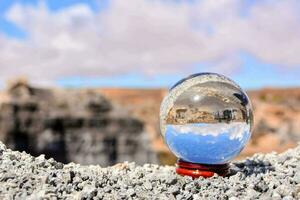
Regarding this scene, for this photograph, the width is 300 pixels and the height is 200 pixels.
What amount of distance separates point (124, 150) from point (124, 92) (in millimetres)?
72721

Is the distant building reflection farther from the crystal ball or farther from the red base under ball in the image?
the red base under ball

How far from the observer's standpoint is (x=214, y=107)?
5566 millimetres

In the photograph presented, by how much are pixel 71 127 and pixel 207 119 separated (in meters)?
15.4

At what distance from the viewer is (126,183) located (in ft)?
16.7

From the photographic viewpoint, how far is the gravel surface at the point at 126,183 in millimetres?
4547

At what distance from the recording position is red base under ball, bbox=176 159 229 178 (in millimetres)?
5605

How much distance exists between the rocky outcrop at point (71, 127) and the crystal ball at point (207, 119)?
1425 cm

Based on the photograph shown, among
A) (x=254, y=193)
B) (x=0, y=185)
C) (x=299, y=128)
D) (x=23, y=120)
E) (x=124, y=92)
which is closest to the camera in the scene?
(x=0, y=185)

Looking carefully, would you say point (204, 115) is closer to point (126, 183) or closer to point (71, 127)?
point (126, 183)

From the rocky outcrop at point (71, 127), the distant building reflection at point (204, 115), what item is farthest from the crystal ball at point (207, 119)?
the rocky outcrop at point (71, 127)

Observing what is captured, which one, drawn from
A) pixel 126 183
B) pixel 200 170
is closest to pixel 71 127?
pixel 200 170

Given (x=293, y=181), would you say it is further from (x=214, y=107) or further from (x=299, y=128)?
(x=299, y=128)

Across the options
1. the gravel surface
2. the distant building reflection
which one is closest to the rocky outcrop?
the gravel surface

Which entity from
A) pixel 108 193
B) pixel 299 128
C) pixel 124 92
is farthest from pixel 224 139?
pixel 124 92
